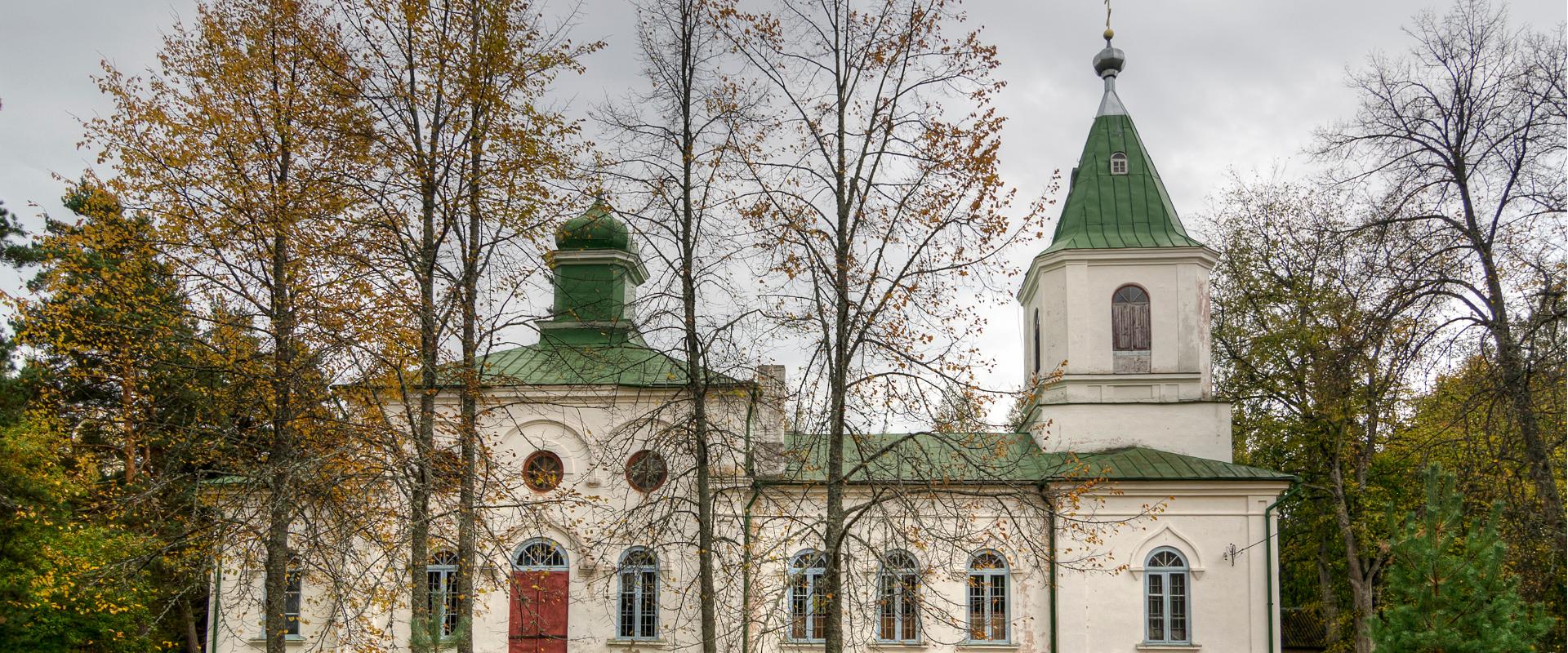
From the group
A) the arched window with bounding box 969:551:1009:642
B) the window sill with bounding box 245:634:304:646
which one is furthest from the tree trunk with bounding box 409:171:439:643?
the arched window with bounding box 969:551:1009:642

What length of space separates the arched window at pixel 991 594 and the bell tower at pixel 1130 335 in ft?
8.98

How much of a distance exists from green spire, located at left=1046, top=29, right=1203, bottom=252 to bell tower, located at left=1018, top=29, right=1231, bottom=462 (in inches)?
1.2

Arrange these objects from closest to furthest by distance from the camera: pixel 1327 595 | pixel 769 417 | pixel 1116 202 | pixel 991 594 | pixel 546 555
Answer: pixel 769 417
pixel 991 594
pixel 546 555
pixel 1116 202
pixel 1327 595

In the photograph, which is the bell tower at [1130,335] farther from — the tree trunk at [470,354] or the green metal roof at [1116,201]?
the tree trunk at [470,354]

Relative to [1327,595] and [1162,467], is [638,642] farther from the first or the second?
[1327,595]

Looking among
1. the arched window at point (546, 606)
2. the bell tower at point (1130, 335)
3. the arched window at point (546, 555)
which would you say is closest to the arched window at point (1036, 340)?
the bell tower at point (1130, 335)

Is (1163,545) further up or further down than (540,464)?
further down

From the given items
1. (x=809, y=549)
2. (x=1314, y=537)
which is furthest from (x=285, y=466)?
(x=1314, y=537)

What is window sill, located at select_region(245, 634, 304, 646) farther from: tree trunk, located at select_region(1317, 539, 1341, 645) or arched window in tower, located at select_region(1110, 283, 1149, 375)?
tree trunk, located at select_region(1317, 539, 1341, 645)

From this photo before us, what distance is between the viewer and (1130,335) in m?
22.0

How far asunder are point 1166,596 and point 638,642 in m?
8.18

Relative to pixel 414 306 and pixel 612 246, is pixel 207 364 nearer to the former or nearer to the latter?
pixel 414 306

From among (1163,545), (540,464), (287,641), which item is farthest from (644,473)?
(1163,545)

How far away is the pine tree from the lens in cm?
1101
